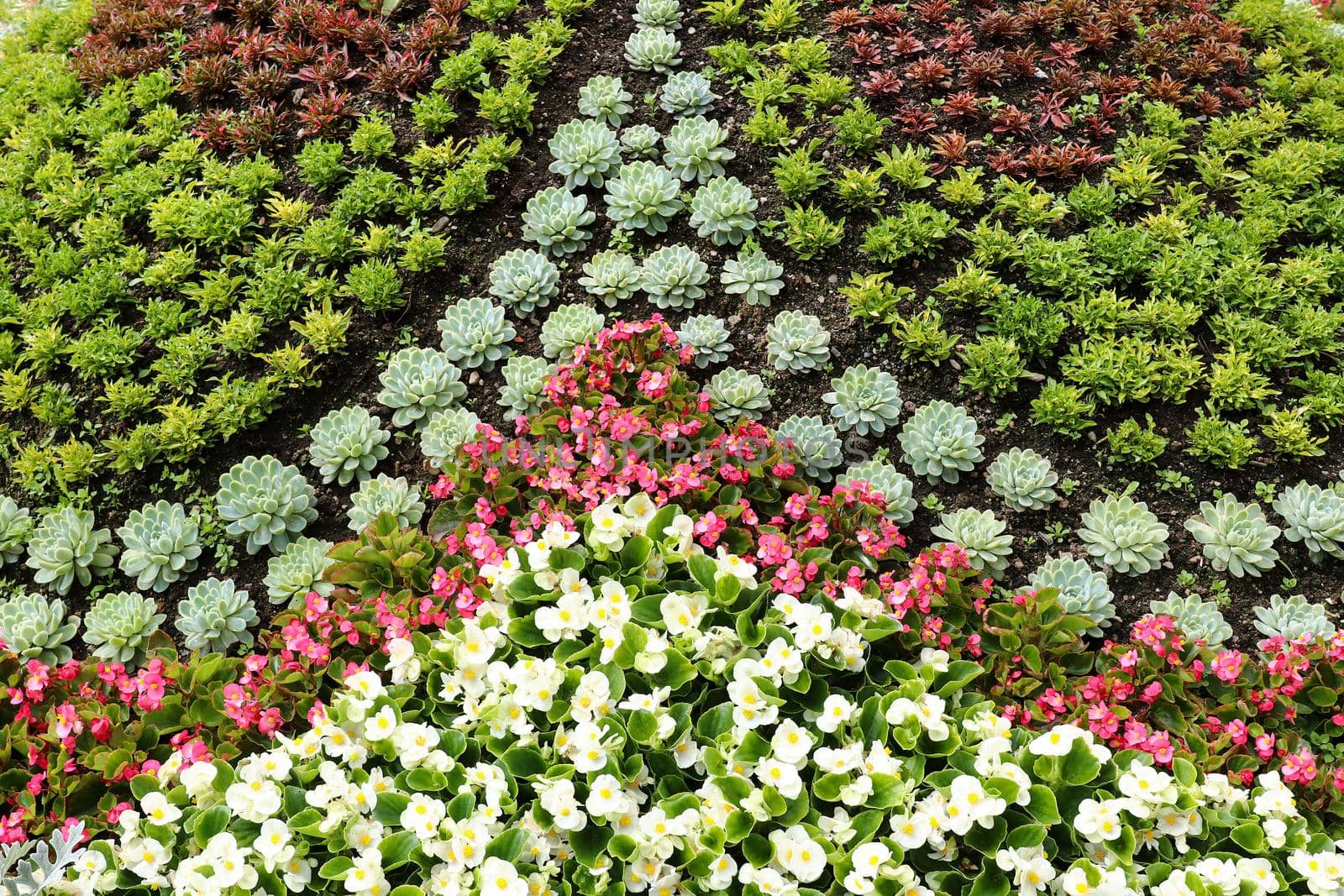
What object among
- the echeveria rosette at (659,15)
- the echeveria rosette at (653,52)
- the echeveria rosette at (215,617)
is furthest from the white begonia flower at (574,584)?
the echeveria rosette at (659,15)

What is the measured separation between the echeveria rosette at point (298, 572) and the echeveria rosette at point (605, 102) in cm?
237

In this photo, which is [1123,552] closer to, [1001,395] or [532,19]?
[1001,395]

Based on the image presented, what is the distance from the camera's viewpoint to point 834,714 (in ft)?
8.75

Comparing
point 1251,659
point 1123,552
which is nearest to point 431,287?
point 1123,552

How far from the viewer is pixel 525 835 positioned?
246 cm

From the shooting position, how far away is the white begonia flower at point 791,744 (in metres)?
2.58

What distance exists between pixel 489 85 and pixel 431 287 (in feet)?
3.86

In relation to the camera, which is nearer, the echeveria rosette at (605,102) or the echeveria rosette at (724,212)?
the echeveria rosette at (724,212)

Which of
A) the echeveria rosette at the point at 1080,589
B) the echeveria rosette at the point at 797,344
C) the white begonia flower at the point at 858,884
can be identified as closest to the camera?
the white begonia flower at the point at 858,884

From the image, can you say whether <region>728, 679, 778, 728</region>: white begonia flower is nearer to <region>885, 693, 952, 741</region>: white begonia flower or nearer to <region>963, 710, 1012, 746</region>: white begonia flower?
<region>885, 693, 952, 741</region>: white begonia flower

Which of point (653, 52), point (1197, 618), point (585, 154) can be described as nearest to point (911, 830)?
point (1197, 618)

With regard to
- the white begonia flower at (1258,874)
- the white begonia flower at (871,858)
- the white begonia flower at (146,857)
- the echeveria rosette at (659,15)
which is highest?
the echeveria rosette at (659,15)

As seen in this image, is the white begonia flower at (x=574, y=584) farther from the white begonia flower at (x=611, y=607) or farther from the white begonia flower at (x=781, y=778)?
the white begonia flower at (x=781, y=778)

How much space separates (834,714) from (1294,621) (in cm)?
177
